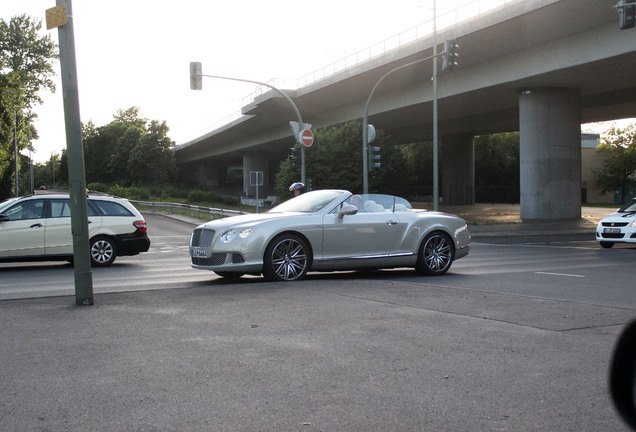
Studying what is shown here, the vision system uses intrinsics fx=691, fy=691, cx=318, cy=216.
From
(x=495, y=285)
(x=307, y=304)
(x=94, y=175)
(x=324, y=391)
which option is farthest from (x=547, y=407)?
(x=94, y=175)

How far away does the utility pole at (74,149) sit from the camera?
827 cm

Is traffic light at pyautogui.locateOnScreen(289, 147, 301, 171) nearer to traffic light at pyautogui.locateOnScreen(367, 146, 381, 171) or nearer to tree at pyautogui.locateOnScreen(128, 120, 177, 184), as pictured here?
traffic light at pyautogui.locateOnScreen(367, 146, 381, 171)

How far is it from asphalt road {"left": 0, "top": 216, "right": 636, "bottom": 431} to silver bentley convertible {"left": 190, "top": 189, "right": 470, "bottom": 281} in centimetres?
63

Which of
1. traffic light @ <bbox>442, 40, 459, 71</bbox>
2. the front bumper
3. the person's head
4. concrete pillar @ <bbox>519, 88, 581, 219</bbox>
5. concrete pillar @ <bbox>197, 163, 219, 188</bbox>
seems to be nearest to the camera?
the person's head

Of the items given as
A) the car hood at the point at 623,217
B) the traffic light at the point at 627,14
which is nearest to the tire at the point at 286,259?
the traffic light at the point at 627,14

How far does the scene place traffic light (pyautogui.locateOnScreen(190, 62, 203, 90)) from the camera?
1022 inches

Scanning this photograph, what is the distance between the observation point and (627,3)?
17.6m

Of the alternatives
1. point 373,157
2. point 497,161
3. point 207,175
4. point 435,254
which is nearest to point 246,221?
point 435,254

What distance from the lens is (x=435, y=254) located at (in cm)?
1204

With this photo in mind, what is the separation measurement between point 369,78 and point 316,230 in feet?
97.1

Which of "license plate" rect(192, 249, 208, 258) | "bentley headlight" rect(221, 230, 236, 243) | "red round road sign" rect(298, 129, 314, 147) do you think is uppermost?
"red round road sign" rect(298, 129, 314, 147)

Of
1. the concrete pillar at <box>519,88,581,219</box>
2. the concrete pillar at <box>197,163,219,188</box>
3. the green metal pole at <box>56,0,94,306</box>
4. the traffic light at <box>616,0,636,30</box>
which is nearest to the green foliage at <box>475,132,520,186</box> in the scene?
the concrete pillar at <box>519,88,581,219</box>

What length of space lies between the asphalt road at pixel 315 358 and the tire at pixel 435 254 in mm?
1685

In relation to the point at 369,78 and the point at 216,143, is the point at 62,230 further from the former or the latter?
the point at 216,143
